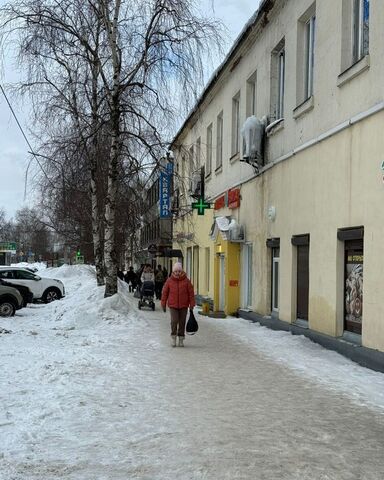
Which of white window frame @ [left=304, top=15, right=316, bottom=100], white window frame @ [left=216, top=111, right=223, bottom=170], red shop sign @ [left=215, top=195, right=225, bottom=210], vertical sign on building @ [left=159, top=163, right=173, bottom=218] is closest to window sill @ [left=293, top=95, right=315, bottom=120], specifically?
white window frame @ [left=304, top=15, right=316, bottom=100]

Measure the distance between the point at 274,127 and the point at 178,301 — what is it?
5522 millimetres

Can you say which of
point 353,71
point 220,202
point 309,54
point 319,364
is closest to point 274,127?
point 309,54

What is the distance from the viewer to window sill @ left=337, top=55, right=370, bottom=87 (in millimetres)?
9359

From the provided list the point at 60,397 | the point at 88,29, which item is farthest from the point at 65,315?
the point at 60,397

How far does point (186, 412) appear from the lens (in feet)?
20.4

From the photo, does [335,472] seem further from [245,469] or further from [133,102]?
[133,102]

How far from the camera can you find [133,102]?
631 inches

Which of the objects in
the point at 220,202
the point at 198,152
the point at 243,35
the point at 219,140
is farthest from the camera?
the point at 198,152

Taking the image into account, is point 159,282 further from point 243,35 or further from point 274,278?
point 243,35

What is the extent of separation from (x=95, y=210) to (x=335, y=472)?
63.9ft

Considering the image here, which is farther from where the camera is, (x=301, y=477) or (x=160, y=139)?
(x=160, y=139)

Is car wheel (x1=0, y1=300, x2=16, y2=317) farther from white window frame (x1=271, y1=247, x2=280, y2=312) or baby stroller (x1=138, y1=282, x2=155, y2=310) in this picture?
white window frame (x1=271, y1=247, x2=280, y2=312)

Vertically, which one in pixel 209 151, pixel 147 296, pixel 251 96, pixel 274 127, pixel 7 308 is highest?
pixel 251 96

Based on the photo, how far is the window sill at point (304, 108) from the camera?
1173 centimetres
